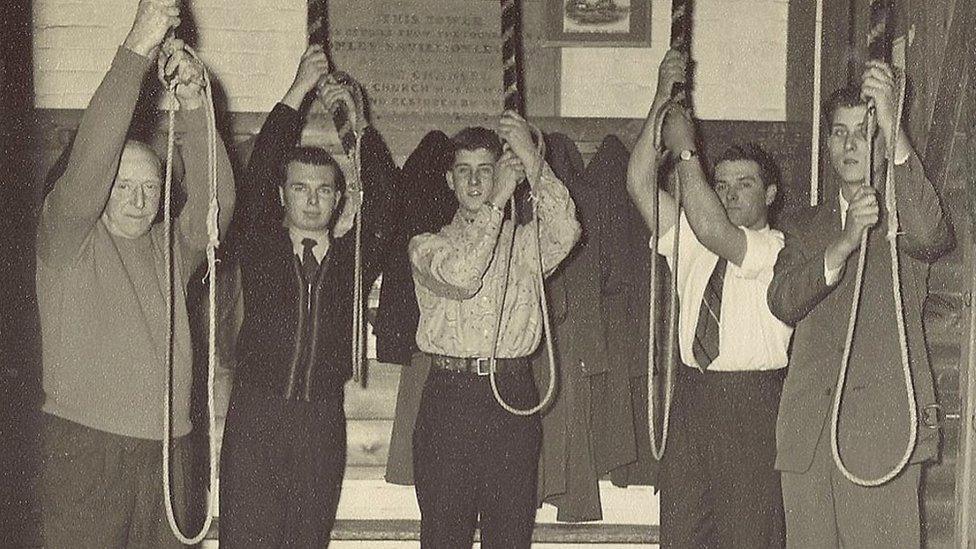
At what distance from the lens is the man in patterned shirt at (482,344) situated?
344 centimetres

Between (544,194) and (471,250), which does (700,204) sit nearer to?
(544,194)

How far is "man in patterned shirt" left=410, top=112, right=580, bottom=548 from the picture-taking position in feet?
11.3

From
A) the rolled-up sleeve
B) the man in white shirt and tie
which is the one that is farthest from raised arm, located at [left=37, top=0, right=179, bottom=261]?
the man in white shirt and tie

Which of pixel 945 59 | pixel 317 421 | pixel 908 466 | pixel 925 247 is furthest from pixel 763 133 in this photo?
pixel 317 421

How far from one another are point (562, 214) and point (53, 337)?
1403mm

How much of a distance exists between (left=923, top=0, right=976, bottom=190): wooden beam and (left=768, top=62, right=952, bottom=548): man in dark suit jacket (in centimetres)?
29

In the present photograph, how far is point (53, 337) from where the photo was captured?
10.2 feet

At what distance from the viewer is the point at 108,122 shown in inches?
114

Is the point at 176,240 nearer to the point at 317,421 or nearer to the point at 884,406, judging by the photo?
the point at 317,421

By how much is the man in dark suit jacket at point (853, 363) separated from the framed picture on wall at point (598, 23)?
1194 mm

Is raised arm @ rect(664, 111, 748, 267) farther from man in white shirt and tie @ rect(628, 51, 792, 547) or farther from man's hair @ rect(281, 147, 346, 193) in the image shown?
man's hair @ rect(281, 147, 346, 193)

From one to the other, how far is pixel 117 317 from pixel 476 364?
99 centimetres

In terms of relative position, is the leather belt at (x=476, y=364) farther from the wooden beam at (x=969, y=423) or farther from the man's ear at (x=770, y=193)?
the wooden beam at (x=969, y=423)


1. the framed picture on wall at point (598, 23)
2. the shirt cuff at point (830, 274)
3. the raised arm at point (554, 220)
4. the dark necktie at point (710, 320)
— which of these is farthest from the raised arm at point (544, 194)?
the framed picture on wall at point (598, 23)
